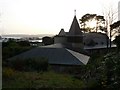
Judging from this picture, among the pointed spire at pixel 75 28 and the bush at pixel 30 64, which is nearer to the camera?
the bush at pixel 30 64

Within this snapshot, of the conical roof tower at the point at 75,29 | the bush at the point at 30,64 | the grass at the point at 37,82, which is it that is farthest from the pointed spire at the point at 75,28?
the grass at the point at 37,82

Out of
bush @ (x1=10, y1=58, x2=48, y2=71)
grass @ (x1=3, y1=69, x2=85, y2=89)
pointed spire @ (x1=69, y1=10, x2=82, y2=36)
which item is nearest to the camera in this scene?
grass @ (x1=3, y1=69, x2=85, y2=89)

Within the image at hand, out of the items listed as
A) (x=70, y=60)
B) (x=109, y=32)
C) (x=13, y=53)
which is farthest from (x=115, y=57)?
(x=109, y=32)

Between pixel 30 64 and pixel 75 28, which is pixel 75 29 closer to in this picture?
pixel 75 28

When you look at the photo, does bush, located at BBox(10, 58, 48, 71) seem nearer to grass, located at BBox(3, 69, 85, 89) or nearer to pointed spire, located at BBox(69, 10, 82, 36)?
grass, located at BBox(3, 69, 85, 89)

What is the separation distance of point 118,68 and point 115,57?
610mm

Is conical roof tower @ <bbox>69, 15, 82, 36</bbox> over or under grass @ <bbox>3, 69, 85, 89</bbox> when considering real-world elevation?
over

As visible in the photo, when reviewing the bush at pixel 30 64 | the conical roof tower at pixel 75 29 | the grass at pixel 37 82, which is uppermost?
the conical roof tower at pixel 75 29

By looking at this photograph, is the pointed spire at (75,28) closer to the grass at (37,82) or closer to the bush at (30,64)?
the bush at (30,64)

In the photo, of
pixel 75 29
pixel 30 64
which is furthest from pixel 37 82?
pixel 75 29

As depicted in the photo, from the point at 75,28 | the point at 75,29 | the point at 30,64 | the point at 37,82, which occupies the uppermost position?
the point at 75,28

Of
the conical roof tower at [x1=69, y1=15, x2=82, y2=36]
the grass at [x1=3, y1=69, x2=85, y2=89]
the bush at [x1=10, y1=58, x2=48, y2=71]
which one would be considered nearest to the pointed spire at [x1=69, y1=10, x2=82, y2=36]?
the conical roof tower at [x1=69, y1=15, x2=82, y2=36]

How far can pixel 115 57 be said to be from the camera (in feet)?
22.6

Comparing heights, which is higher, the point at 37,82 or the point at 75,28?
the point at 75,28
